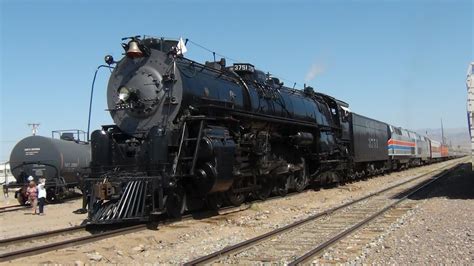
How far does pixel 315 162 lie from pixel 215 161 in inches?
351

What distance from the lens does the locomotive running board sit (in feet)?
33.9

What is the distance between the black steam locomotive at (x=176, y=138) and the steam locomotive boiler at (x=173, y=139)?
0.02 m

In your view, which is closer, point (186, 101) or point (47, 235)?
point (47, 235)

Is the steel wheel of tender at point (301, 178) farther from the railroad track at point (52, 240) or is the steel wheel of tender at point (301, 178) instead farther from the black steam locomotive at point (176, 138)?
the railroad track at point (52, 240)

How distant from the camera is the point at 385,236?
9.35 metres

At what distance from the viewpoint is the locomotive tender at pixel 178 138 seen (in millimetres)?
10711

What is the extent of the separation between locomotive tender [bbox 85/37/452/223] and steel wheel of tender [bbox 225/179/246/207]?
28 millimetres

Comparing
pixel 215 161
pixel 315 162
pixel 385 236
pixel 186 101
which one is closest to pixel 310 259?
pixel 385 236

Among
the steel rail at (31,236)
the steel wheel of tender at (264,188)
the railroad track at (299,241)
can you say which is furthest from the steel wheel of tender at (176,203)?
the steel wheel of tender at (264,188)

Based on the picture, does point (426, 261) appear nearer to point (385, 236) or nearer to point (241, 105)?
point (385, 236)

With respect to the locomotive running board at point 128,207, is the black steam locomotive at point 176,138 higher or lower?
higher

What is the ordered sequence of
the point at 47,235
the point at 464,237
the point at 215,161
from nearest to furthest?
the point at 464,237 < the point at 47,235 < the point at 215,161

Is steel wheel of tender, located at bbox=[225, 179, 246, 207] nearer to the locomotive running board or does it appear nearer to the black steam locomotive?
the black steam locomotive

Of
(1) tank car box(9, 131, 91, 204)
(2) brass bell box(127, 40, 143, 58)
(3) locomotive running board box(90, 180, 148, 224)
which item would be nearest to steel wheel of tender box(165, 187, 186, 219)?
(3) locomotive running board box(90, 180, 148, 224)
